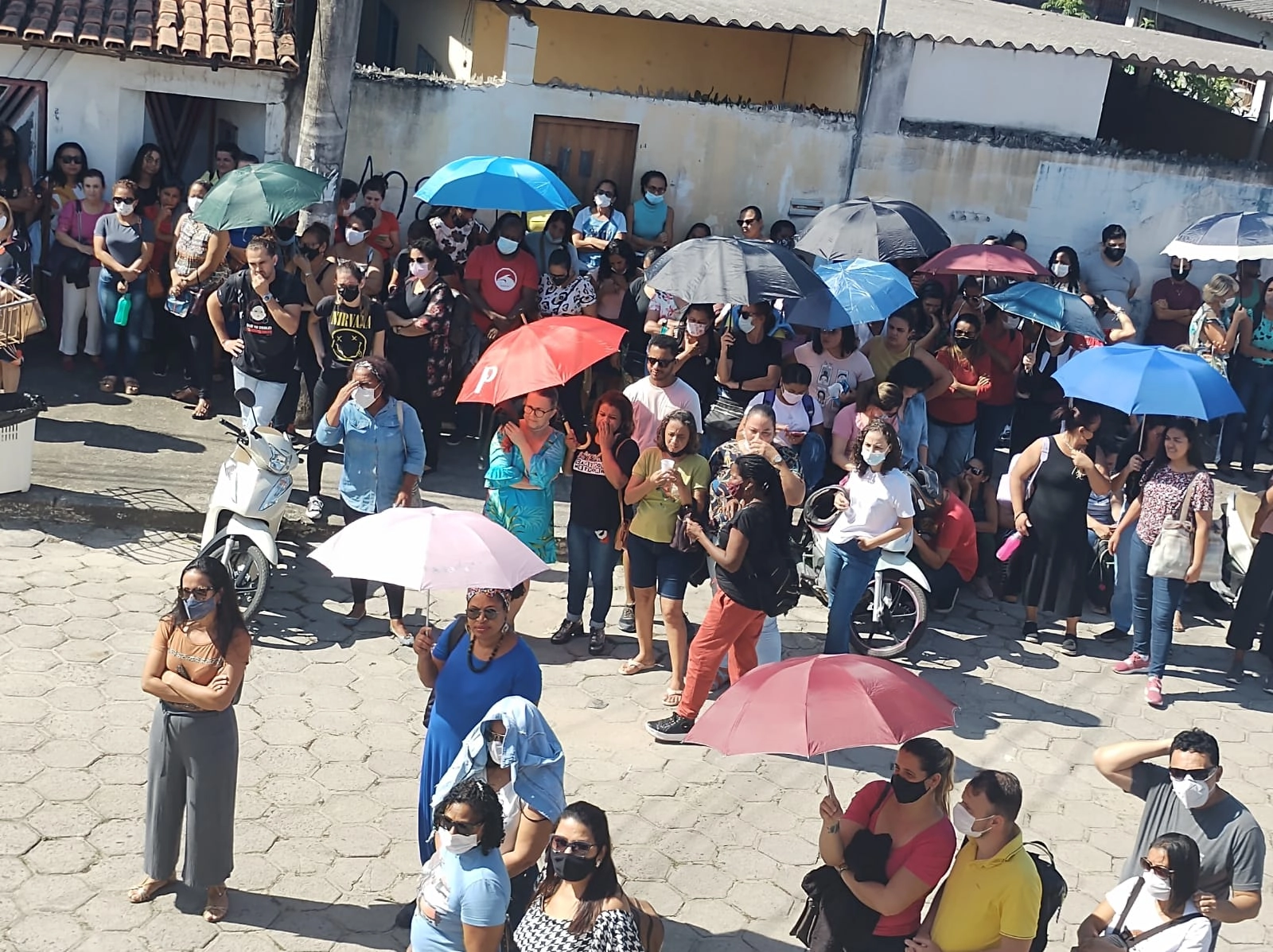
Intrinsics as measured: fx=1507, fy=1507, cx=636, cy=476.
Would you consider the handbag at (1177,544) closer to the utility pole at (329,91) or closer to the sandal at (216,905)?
the sandal at (216,905)

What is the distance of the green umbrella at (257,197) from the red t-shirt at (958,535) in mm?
4900

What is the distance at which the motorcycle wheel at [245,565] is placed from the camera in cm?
890

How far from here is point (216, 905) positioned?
6.38 m

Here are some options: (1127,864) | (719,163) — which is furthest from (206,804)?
(719,163)

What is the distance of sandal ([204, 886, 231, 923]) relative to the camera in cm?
636

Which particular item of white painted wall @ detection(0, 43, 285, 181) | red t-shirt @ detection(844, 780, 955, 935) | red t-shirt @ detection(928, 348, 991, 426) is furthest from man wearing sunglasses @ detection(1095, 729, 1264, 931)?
white painted wall @ detection(0, 43, 285, 181)

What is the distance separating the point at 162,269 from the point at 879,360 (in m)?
5.78

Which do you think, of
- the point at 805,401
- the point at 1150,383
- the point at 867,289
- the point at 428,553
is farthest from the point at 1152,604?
the point at 428,553

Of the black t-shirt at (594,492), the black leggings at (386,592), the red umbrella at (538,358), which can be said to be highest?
the red umbrella at (538,358)

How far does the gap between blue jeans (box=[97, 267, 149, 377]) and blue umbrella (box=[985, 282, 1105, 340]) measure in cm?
659

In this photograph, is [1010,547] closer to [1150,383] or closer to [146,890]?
[1150,383]

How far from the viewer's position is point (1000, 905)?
5.35 meters

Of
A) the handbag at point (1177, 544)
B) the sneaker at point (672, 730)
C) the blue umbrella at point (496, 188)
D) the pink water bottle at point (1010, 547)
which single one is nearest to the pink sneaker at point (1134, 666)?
the handbag at point (1177, 544)

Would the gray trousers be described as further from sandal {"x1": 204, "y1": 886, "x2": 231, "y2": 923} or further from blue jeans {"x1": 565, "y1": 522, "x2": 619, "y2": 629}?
blue jeans {"x1": 565, "y1": 522, "x2": 619, "y2": 629}
